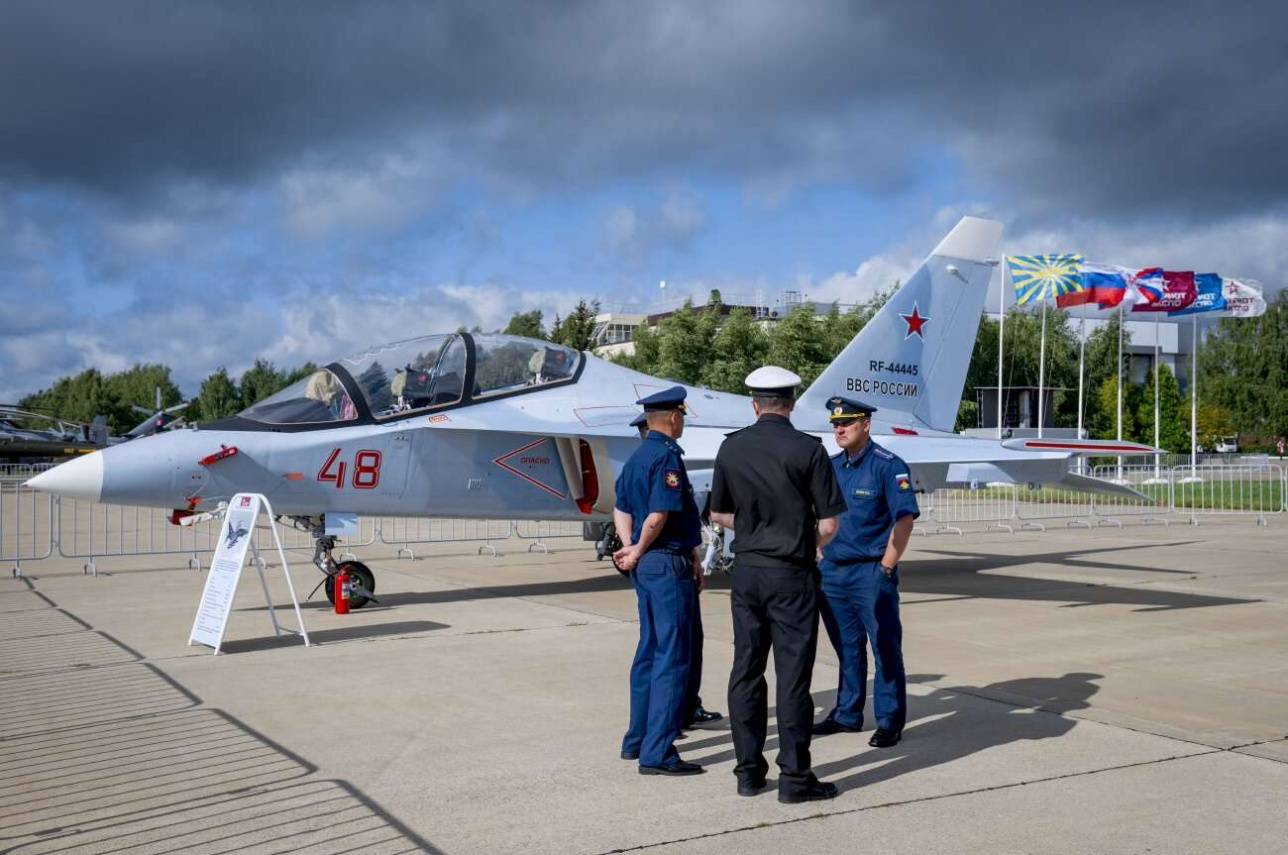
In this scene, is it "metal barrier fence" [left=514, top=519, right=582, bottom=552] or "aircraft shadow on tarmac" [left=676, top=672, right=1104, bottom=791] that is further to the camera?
"metal barrier fence" [left=514, top=519, right=582, bottom=552]

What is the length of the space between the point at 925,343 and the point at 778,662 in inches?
439

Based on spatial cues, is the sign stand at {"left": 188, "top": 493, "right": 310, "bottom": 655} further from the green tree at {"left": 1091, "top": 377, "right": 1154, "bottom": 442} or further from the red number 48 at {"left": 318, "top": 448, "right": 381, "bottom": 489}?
the green tree at {"left": 1091, "top": 377, "right": 1154, "bottom": 442}

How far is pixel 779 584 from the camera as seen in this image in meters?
4.87

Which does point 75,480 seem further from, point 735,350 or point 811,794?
point 735,350

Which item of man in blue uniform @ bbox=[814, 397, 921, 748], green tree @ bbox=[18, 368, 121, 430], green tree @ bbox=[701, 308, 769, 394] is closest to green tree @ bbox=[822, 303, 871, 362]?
green tree @ bbox=[701, 308, 769, 394]

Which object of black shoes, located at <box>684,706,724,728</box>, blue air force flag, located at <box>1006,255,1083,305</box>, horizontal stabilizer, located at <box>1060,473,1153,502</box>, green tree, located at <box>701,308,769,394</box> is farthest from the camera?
green tree, located at <box>701,308,769,394</box>

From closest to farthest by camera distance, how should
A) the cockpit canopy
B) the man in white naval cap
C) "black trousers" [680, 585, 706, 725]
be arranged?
the man in white naval cap < "black trousers" [680, 585, 706, 725] < the cockpit canopy

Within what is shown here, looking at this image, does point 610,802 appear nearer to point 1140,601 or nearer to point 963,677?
point 963,677

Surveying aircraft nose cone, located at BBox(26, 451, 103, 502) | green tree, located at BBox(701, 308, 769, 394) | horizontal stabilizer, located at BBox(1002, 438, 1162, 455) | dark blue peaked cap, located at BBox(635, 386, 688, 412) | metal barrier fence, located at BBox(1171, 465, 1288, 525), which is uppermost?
green tree, located at BBox(701, 308, 769, 394)

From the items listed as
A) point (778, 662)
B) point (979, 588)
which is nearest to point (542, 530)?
point (979, 588)

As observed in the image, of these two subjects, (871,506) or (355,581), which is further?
(355,581)

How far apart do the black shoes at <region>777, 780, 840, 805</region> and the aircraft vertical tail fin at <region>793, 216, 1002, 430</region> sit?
10053mm

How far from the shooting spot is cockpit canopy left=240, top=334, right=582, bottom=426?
434 inches

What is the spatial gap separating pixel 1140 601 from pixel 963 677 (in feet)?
16.6
